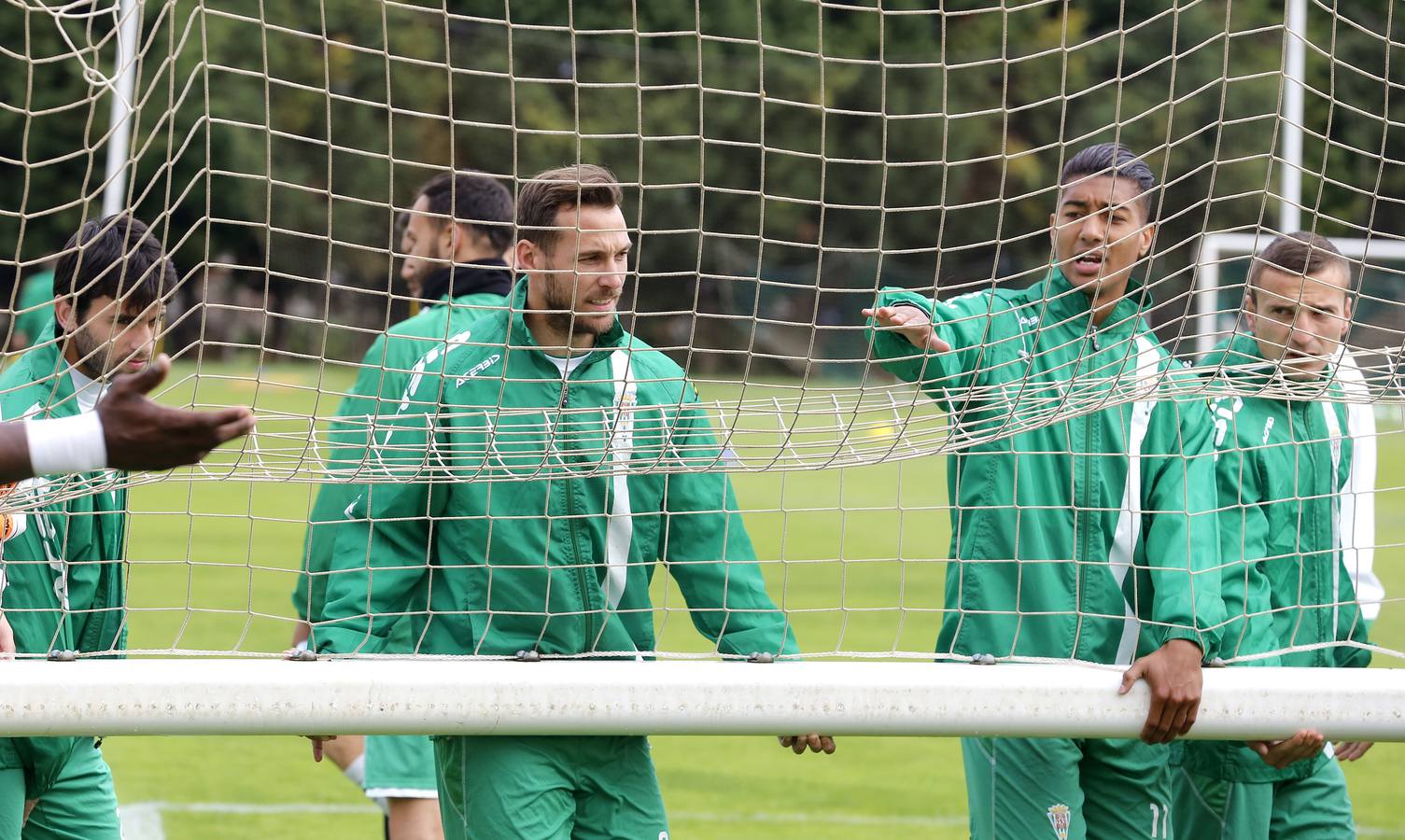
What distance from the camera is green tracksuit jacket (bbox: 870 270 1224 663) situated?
3934mm

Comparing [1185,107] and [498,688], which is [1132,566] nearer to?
[498,688]

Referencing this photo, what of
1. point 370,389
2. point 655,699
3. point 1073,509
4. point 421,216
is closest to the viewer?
point 655,699

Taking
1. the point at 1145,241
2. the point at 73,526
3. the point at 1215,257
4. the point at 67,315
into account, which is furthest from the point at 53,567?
the point at 1215,257

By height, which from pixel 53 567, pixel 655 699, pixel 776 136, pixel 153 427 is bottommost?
pixel 655 699

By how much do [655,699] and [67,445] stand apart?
1382 millimetres

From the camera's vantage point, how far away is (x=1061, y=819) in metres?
3.94

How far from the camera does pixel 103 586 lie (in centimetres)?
381

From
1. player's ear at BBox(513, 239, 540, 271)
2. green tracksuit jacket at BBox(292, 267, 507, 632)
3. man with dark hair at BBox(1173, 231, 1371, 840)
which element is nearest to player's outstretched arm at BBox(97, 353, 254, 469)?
player's ear at BBox(513, 239, 540, 271)

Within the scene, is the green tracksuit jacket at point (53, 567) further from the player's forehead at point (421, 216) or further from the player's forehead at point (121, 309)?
the player's forehead at point (421, 216)

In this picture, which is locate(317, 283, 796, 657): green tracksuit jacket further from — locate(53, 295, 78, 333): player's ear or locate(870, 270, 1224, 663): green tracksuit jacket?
locate(53, 295, 78, 333): player's ear

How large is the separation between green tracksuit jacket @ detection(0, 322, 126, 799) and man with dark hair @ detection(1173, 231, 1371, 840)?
8.81ft

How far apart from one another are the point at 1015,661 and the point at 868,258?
92.4 feet

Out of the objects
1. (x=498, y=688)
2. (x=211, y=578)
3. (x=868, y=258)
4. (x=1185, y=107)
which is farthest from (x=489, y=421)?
(x=868, y=258)

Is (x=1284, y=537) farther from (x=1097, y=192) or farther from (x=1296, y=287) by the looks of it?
(x=1097, y=192)
